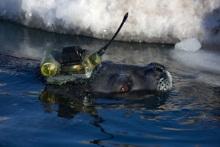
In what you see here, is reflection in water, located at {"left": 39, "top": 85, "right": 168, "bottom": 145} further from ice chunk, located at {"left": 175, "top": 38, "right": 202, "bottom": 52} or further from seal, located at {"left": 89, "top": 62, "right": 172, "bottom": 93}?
ice chunk, located at {"left": 175, "top": 38, "right": 202, "bottom": 52}

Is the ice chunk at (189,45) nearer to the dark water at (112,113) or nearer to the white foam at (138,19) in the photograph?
the white foam at (138,19)

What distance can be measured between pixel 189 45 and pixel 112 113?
3.34 meters

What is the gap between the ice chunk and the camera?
28.8ft

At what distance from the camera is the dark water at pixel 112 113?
5.22 metres

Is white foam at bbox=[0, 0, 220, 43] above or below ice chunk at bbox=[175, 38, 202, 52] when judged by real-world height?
above

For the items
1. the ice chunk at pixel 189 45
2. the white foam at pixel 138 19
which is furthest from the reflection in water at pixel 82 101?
the white foam at pixel 138 19

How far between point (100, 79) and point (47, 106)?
0.70 meters

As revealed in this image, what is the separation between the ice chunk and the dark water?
71cm

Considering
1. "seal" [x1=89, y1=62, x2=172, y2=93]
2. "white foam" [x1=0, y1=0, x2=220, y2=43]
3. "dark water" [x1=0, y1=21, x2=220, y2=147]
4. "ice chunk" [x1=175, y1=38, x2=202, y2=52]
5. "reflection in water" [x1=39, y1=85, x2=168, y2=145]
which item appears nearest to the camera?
"dark water" [x1=0, y1=21, x2=220, y2=147]

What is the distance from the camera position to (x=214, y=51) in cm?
869

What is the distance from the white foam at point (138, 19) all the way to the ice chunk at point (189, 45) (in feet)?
0.54

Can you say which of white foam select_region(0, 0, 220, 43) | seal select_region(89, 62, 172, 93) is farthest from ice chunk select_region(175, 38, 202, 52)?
seal select_region(89, 62, 172, 93)

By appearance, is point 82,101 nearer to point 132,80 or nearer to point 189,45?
point 132,80

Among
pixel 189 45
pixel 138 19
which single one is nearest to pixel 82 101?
pixel 189 45
